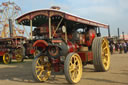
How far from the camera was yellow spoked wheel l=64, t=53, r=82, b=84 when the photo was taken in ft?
14.4

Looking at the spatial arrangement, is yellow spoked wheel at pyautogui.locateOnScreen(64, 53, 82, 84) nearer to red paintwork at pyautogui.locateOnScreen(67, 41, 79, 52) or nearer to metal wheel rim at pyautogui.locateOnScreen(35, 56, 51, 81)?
red paintwork at pyautogui.locateOnScreen(67, 41, 79, 52)

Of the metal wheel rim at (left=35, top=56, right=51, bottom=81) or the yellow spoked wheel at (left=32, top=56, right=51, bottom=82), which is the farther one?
the metal wheel rim at (left=35, top=56, right=51, bottom=81)

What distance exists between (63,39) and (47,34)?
552 millimetres

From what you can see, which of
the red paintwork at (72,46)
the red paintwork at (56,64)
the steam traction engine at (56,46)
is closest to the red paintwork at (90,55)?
the steam traction engine at (56,46)

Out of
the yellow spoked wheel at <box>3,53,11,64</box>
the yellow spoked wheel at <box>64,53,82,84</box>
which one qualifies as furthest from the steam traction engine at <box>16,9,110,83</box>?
the yellow spoked wheel at <box>3,53,11,64</box>

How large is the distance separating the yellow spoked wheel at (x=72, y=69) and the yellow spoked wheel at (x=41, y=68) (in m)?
1.03

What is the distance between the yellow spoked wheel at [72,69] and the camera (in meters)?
4.39

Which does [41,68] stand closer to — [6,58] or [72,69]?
[72,69]

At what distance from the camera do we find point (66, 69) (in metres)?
4.39

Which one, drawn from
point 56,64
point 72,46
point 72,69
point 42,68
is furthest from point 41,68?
point 72,46

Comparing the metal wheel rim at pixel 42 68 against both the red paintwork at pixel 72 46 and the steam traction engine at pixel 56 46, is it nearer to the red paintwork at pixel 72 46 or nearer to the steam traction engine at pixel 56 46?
the steam traction engine at pixel 56 46

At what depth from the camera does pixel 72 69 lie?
185 inches

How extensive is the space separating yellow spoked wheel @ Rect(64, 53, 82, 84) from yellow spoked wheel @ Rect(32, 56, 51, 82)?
103 centimetres

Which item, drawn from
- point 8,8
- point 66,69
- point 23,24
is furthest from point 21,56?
point 8,8
